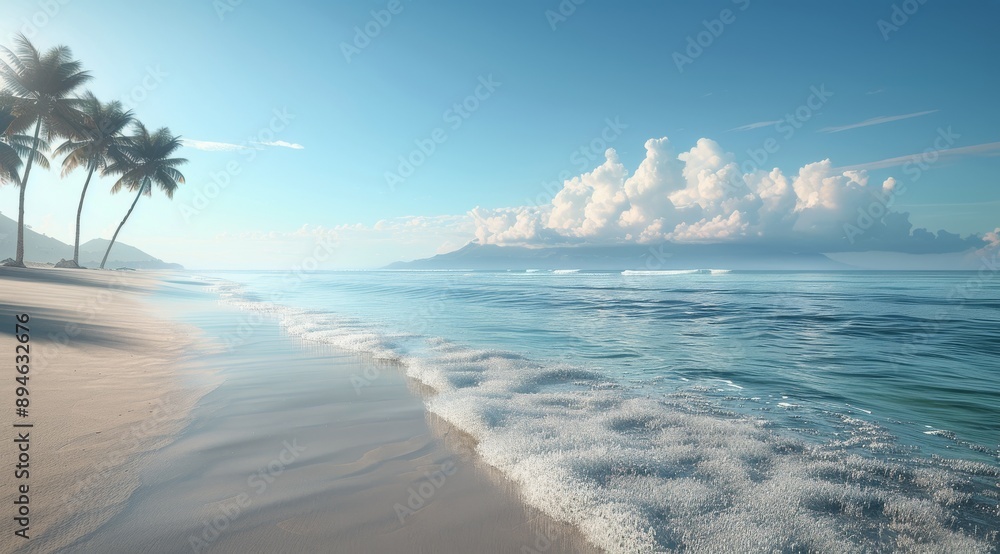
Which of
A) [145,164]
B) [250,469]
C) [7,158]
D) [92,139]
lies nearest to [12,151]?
[7,158]

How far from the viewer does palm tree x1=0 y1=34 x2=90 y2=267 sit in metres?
28.8

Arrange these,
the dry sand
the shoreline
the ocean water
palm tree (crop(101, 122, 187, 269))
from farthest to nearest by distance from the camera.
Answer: palm tree (crop(101, 122, 187, 269)) → the ocean water → the shoreline → the dry sand

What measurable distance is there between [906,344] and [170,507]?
16997mm

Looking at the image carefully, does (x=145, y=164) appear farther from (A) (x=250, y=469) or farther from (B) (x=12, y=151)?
(A) (x=250, y=469)

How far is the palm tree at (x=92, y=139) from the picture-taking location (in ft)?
121

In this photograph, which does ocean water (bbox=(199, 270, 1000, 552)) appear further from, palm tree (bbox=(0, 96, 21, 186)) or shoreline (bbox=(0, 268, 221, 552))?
palm tree (bbox=(0, 96, 21, 186))

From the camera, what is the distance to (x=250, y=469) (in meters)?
3.91

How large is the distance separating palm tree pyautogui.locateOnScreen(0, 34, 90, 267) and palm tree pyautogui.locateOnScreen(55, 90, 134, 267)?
410cm

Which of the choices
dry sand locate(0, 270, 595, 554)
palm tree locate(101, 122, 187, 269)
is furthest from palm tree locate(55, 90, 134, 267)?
dry sand locate(0, 270, 595, 554)

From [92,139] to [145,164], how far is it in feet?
22.7

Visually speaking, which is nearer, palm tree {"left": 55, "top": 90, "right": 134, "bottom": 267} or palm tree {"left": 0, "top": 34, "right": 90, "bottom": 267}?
palm tree {"left": 0, "top": 34, "right": 90, "bottom": 267}

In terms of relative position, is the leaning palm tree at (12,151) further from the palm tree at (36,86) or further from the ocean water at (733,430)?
the ocean water at (733,430)

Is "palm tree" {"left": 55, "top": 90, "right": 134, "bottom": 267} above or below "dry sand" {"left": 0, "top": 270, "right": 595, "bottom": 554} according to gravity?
above

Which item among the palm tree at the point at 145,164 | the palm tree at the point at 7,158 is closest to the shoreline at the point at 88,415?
the palm tree at the point at 7,158
